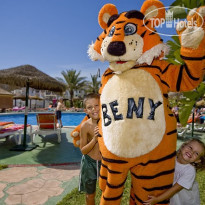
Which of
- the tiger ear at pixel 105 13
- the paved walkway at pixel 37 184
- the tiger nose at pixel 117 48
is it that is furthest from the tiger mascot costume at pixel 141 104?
the paved walkway at pixel 37 184

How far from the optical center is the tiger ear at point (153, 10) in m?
1.38

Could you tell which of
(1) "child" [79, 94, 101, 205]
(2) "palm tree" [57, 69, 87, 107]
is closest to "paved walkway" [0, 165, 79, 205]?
(1) "child" [79, 94, 101, 205]

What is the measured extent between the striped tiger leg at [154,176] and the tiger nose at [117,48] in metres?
0.79

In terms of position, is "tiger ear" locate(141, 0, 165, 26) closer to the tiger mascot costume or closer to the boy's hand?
the tiger mascot costume

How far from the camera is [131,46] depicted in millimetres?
1330

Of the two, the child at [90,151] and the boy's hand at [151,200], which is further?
the child at [90,151]

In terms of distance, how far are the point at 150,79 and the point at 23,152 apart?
4.78m

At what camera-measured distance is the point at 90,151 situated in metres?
2.01

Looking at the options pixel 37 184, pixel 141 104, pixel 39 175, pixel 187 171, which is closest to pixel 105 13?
pixel 141 104

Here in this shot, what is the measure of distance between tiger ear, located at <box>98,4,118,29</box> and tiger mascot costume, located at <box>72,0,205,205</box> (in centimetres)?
16

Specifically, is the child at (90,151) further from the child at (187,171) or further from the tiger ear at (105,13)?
the child at (187,171)

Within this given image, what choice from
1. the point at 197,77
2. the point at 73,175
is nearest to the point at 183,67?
the point at 197,77

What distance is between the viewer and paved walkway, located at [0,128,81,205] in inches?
109

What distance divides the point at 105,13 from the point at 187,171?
4.92ft
